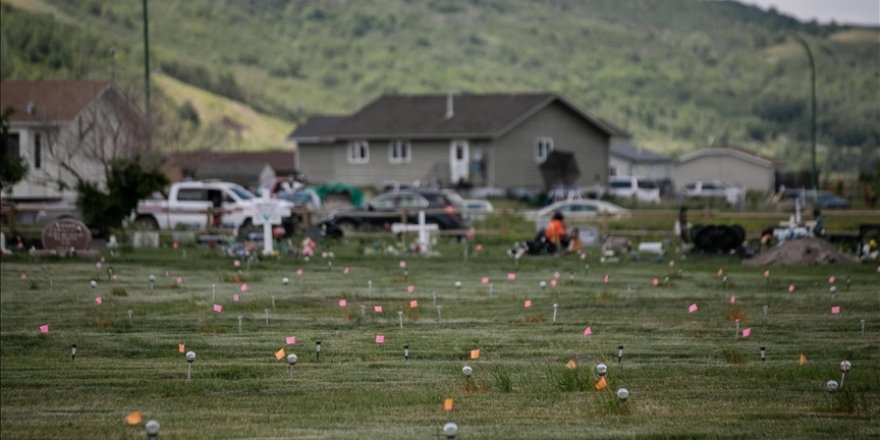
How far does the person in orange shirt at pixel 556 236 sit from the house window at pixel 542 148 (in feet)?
126

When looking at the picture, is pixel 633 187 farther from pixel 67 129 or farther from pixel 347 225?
pixel 347 225

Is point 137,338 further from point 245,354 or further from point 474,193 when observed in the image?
point 474,193

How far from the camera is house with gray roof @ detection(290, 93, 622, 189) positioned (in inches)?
2803

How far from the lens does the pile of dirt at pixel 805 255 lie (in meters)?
30.5

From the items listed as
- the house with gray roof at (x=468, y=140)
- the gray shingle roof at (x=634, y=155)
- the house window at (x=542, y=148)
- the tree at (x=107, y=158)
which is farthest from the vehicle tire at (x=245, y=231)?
the gray shingle roof at (x=634, y=155)

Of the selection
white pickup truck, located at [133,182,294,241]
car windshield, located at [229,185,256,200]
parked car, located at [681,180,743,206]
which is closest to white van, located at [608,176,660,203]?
parked car, located at [681,180,743,206]

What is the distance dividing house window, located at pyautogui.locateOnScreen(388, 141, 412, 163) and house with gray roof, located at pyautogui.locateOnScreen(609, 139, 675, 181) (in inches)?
989

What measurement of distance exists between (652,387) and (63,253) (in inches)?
728

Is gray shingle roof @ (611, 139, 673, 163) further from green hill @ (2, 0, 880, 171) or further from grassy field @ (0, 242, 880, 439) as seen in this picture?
grassy field @ (0, 242, 880, 439)

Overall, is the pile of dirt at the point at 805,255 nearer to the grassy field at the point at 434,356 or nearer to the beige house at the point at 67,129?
the grassy field at the point at 434,356

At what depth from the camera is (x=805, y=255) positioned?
3056 cm

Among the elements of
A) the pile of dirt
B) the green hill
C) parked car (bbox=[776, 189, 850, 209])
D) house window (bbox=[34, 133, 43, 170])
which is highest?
the green hill

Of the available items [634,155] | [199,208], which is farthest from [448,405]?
[634,155]

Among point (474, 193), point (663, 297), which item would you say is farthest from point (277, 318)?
point (474, 193)
